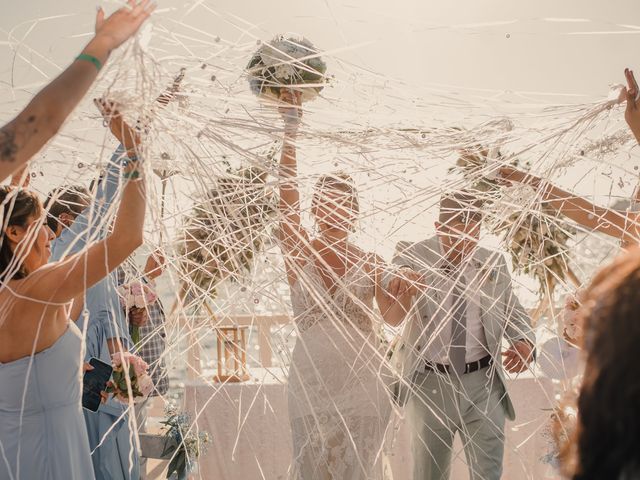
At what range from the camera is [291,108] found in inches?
100

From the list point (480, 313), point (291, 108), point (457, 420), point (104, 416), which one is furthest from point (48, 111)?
point (457, 420)

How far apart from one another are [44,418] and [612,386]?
6.93 ft

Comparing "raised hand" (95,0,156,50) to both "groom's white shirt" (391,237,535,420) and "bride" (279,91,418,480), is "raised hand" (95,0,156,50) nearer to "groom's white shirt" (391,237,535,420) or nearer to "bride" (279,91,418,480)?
"bride" (279,91,418,480)

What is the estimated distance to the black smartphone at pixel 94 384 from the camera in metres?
3.35

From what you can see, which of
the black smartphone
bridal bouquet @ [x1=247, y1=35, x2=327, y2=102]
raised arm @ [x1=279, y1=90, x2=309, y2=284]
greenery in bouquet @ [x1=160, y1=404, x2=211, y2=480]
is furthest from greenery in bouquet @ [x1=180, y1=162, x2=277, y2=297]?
greenery in bouquet @ [x1=160, y1=404, x2=211, y2=480]

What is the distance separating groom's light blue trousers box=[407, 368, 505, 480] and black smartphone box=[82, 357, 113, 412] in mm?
1490

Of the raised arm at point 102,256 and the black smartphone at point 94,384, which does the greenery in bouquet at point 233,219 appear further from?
the black smartphone at point 94,384

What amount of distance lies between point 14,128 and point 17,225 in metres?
0.78

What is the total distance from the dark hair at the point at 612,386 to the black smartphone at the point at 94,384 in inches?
110

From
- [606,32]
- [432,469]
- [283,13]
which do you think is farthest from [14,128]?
[432,469]

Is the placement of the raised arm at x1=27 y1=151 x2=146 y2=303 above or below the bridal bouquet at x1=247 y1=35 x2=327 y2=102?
below

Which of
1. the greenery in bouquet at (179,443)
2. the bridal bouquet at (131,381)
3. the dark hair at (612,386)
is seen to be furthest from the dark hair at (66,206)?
the dark hair at (612,386)

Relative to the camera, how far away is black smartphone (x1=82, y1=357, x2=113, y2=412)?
335 cm

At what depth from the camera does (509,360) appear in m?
3.76
